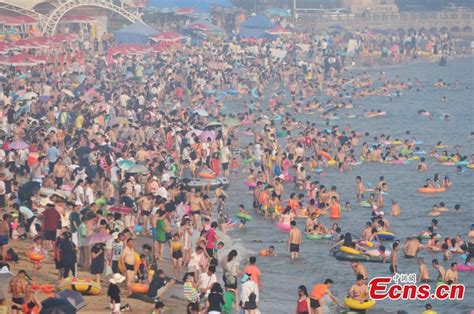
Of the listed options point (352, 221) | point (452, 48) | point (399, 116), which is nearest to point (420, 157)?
point (352, 221)

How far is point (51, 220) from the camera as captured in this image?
2256 cm

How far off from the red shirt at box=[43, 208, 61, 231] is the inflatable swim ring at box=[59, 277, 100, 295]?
2825 millimetres

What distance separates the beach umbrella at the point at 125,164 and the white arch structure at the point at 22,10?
2918 centimetres

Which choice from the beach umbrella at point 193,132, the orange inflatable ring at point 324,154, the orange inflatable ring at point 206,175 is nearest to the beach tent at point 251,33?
the orange inflatable ring at point 324,154

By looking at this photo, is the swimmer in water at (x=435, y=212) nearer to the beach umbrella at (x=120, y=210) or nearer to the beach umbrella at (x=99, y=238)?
the beach umbrella at (x=120, y=210)

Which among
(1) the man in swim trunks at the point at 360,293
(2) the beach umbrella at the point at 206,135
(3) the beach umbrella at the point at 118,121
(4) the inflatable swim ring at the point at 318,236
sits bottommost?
(4) the inflatable swim ring at the point at 318,236

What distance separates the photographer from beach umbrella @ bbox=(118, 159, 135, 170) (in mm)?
30358

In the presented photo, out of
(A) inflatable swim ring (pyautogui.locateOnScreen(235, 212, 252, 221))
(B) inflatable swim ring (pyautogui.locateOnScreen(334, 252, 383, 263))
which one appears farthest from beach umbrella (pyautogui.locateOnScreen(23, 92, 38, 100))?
(B) inflatable swim ring (pyautogui.locateOnScreen(334, 252, 383, 263))

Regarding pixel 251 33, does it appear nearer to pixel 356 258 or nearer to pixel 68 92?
pixel 68 92

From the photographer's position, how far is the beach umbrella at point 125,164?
30358mm

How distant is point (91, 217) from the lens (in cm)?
2242

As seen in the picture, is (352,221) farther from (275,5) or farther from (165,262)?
(275,5)

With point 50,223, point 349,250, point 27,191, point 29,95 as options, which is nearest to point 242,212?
point 349,250

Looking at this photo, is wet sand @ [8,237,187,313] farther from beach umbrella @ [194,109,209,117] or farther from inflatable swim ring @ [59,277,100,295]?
beach umbrella @ [194,109,209,117]
